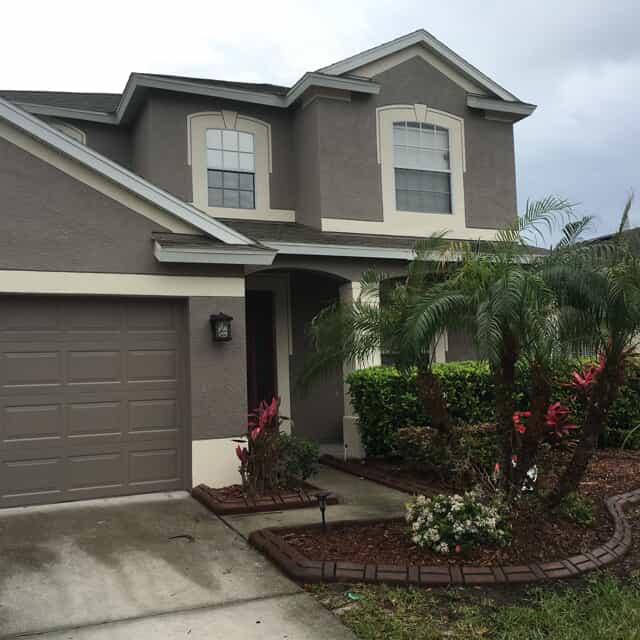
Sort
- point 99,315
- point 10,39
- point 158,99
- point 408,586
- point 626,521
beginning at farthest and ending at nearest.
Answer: point 10,39 → point 158,99 → point 99,315 → point 626,521 → point 408,586

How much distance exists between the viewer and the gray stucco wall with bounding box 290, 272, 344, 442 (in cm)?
1217

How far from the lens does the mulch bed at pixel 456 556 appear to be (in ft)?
17.5

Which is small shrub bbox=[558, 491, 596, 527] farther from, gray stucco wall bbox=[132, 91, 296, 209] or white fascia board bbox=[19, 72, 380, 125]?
white fascia board bbox=[19, 72, 380, 125]

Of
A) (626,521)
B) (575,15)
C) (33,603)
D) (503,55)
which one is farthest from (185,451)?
(503,55)

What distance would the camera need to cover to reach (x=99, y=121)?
1258 centimetres

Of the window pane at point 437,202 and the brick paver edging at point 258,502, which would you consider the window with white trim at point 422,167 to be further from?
the brick paver edging at point 258,502

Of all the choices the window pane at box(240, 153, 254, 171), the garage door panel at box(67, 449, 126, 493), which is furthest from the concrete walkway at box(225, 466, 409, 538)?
the window pane at box(240, 153, 254, 171)

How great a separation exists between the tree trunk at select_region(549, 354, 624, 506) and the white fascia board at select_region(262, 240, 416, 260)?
14.7ft

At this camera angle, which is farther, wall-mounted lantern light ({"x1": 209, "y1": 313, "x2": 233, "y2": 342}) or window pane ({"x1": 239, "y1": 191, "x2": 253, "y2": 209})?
window pane ({"x1": 239, "y1": 191, "x2": 253, "y2": 209})

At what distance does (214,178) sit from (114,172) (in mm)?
4223

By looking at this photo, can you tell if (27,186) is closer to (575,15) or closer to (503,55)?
(575,15)

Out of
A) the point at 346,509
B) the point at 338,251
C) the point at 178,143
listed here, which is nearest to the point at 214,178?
the point at 178,143

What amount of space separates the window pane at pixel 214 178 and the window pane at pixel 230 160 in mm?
193

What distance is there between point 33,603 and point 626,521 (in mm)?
5356
